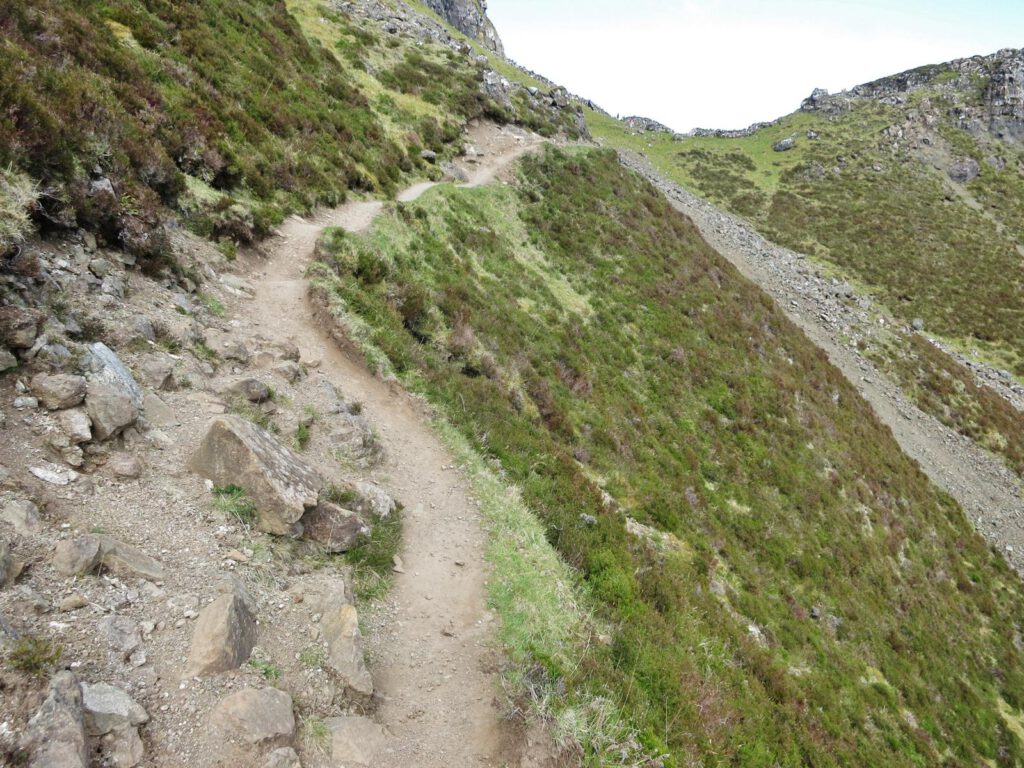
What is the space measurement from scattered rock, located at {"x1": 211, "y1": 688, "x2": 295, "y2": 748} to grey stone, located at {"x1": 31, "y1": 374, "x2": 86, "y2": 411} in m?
4.39

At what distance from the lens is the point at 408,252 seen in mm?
18453

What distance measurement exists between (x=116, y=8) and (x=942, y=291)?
71.2 metres

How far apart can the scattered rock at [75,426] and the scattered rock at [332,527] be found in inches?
116

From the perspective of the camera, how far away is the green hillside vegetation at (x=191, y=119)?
966cm

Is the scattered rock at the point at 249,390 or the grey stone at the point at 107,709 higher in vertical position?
the scattered rock at the point at 249,390

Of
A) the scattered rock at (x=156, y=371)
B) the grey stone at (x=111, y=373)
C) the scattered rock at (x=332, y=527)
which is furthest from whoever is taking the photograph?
the scattered rock at (x=156, y=371)

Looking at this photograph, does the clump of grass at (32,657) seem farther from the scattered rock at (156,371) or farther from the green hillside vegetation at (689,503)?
the green hillside vegetation at (689,503)

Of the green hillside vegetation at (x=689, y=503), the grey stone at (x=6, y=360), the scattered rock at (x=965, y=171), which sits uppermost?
the scattered rock at (x=965, y=171)

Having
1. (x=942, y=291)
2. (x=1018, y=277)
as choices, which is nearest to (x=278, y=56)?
(x=942, y=291)

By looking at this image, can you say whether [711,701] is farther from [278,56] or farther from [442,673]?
[278,56]

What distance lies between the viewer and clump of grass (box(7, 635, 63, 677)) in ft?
13.9

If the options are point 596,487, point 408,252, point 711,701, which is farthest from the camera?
point 408,252

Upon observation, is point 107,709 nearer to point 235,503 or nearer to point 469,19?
point 235,503

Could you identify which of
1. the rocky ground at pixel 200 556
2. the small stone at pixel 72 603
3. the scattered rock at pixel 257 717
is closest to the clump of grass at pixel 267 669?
the rocky ground at pixel 200 556
